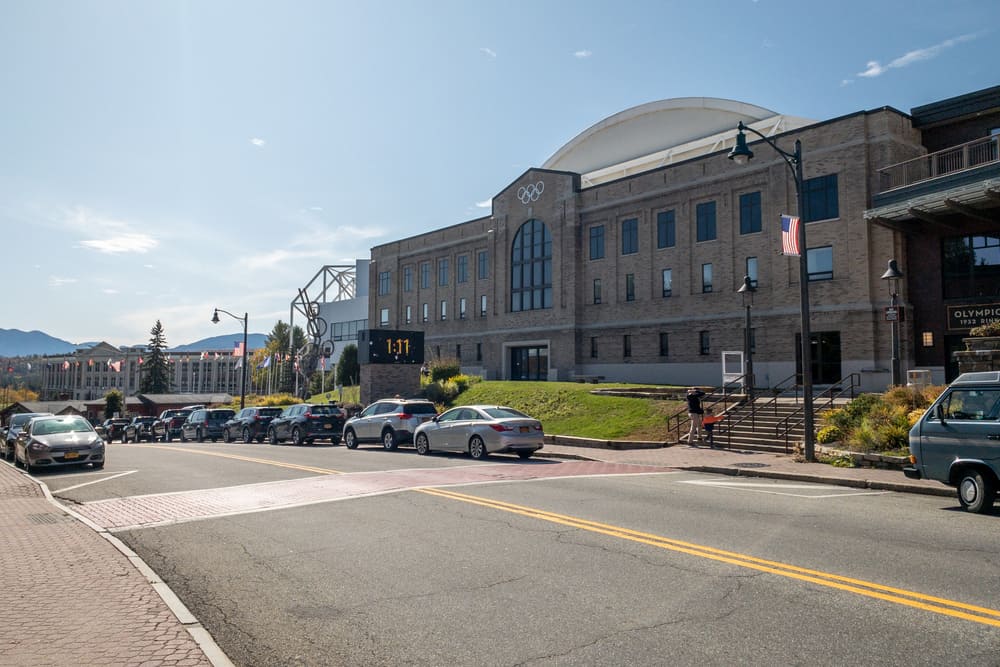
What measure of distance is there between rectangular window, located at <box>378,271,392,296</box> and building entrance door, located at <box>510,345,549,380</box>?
18.3 meters

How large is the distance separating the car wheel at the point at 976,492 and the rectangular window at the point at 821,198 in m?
25.0

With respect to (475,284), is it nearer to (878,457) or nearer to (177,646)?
(878,457)

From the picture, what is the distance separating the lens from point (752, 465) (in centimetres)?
1684

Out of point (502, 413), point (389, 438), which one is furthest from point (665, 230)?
point (502, 413)

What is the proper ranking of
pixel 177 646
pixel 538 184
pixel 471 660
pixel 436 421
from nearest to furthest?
pixel 471 660 → pixel 177 646 → pixel 436 421 → pixel 538 184

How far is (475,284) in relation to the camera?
180 ft

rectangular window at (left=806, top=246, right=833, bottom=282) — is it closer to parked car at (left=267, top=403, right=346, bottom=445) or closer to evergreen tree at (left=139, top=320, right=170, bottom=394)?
parked car at (left=267, top=403, right=346, bottom=445)

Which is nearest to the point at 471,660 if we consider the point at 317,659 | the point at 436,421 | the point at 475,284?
the point at 317,659

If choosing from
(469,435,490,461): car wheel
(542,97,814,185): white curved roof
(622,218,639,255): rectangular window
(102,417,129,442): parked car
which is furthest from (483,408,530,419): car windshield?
(102,417,129,442): parked car

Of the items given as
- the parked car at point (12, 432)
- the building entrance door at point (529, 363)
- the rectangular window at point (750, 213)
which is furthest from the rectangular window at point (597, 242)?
the parked car at point (12, 432)

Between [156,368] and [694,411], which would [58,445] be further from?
[156,368]

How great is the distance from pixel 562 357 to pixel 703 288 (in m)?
10.7

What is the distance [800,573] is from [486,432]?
12794mm

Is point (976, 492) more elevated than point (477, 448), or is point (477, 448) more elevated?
point (976, 492)
